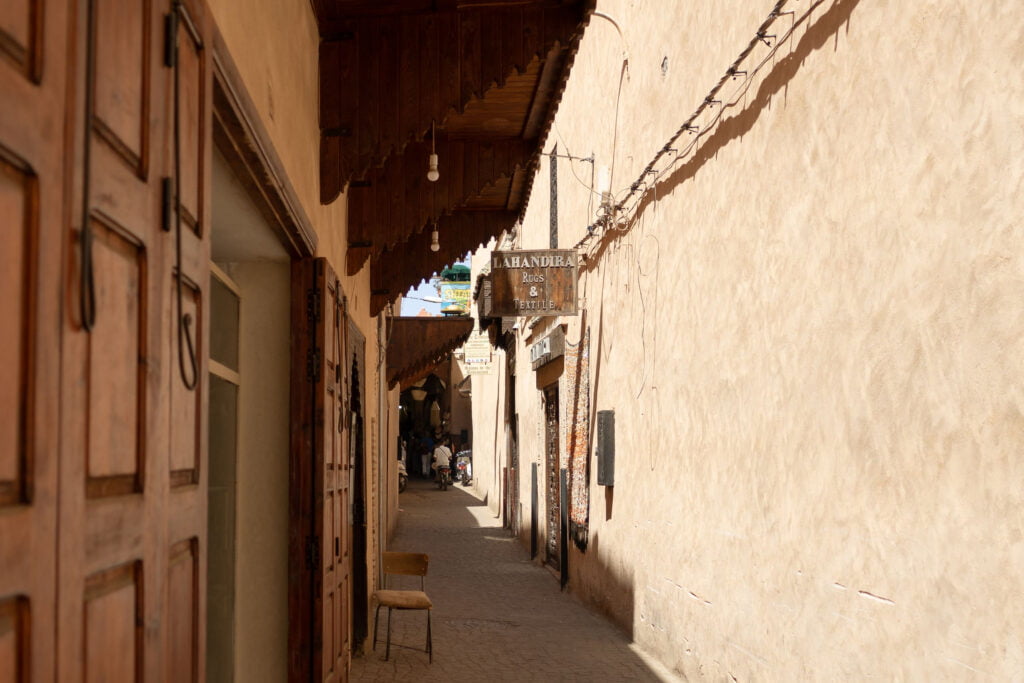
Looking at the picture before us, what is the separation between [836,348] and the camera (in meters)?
5.07

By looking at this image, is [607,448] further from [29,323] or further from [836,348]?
[29,323]

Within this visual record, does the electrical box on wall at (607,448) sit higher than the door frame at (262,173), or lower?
lower

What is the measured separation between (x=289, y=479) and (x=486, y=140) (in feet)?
15.6

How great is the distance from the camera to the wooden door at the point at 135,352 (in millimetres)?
1679

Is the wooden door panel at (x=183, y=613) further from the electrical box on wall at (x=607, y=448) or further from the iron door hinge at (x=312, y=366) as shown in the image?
the electrical box on wall at (x=607, y=448)

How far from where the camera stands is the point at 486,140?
9367mm

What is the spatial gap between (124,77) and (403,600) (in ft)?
22.8

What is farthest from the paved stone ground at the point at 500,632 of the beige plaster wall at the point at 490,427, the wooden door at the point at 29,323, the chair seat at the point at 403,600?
the beige plaster wall at the point at 490,427

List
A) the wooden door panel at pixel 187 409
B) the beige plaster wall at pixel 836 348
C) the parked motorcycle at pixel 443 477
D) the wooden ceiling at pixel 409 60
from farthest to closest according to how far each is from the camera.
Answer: the parked motorcycle at pixel 443 477
the wooden ceiling at pixel 409 60
the beige plaster wall at pixel 836 348
the wooden door panel at pixel 187 409

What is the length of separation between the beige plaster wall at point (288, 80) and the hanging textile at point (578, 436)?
17.2ft

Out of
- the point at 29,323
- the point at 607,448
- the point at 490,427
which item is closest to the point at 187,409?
the point at 29,323

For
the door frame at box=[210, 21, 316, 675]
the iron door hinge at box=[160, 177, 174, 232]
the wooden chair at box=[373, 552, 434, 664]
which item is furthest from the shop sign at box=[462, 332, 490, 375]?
the iron door hinge at box=[160, 177, 174, 232]

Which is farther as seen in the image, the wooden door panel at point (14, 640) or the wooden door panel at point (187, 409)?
the wooden door panel at point (187, 409)

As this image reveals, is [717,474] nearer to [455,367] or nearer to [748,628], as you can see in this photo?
[748,628]
